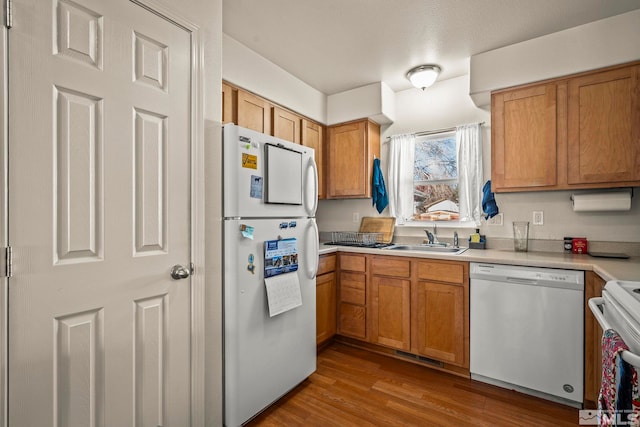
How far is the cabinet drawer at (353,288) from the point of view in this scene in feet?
9.43

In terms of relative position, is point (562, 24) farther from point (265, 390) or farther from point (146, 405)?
point (146, 405)

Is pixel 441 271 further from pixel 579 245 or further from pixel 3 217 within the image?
pixel 3 217

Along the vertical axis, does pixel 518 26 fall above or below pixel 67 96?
above

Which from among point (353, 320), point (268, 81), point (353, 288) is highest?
point (268, 81)

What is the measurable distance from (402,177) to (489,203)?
90cm

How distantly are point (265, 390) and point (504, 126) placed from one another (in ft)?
8.70

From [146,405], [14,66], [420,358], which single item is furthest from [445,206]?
[14,66]

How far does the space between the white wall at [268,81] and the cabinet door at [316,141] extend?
0.29 ft

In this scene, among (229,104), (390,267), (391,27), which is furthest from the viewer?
(390,267)

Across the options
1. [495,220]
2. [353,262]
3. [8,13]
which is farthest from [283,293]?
[495,220]

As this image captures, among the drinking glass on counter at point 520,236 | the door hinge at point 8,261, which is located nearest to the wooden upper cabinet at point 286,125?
the door hinge at point 8,261

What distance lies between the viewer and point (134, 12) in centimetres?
138

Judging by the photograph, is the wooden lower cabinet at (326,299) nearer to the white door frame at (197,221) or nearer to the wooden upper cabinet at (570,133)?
the white door frame at (197,221)

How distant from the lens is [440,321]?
8.07 ft
